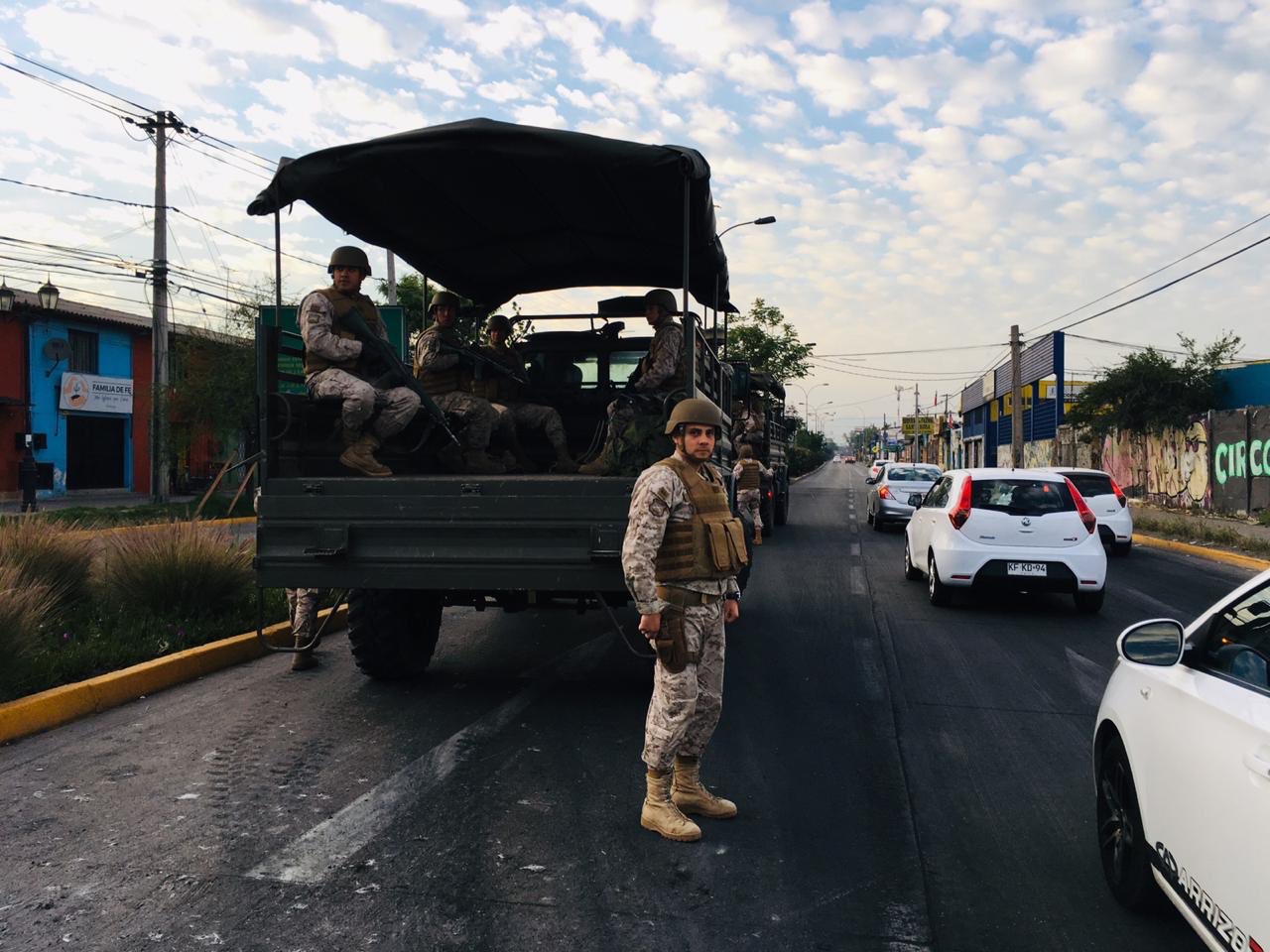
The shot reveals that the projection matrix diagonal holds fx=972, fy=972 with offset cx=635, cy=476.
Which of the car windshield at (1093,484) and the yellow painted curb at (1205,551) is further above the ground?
the car windshield at (1093,484)

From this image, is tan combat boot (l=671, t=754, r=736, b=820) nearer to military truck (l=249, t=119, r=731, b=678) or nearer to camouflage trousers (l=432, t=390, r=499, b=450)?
military truck (l=249, t=119, r=731, b=678)

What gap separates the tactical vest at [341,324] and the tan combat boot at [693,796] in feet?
10.9

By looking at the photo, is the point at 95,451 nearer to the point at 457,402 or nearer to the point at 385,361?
the point at 457,402

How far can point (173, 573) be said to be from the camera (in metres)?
7.70

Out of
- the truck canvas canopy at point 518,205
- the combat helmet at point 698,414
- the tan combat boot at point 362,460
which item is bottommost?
the tan combat boot at point 362,460

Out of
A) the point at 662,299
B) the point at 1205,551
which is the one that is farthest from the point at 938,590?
the point at 1205,551

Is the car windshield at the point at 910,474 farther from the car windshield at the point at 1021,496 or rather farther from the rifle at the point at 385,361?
the rifle at the point at 385,361

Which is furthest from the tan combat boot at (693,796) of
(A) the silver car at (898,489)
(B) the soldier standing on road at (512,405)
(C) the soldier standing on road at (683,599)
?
(A) the silver car at (898,489)

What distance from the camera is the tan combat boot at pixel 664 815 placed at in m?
3.98

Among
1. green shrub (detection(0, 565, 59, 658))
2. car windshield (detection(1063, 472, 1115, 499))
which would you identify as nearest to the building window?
green shrub (detection(0, 565, 59, 658))

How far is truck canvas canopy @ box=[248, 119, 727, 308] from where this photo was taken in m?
5.65

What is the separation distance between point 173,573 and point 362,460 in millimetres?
2725

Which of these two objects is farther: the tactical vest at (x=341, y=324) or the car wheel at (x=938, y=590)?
the car wheel at (x=938, y=590)

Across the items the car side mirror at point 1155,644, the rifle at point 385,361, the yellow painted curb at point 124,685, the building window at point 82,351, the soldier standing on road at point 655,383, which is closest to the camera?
the car side mirror at point 1155,644
